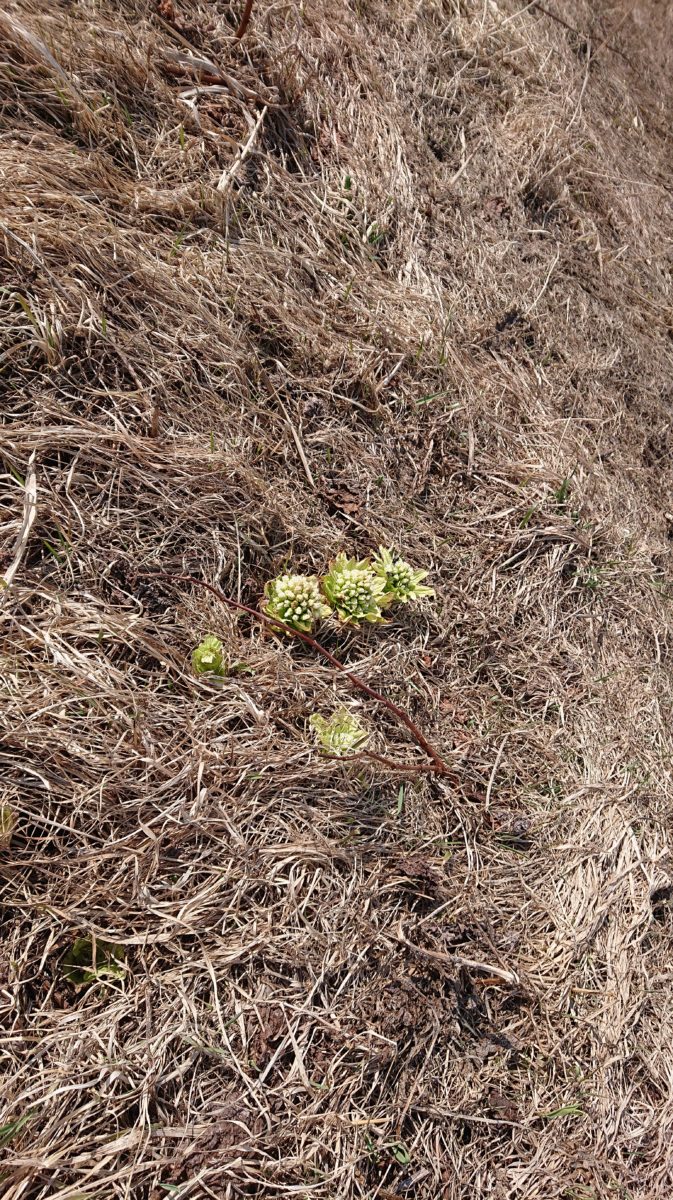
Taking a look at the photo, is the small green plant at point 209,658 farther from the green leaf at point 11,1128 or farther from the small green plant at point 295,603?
the green leaf at point 11,1128

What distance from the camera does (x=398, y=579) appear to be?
7.04 feet

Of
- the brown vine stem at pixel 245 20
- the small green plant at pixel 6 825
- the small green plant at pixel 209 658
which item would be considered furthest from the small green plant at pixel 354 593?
the brown vine stem at pixel 245 20

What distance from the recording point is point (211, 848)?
168 centimetres

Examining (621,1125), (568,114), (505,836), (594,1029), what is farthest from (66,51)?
(621,1125)

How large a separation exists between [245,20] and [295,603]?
1.93 metres

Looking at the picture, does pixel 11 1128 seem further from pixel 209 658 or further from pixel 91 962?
pixel 209 658

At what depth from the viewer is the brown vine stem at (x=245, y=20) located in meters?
2.32

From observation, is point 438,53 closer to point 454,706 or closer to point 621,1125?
point 454,706

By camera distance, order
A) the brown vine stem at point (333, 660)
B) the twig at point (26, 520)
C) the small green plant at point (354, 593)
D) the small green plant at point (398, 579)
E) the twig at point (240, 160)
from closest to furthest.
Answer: the twig at point (26, 520) → the brown vine stem at point (333, 660) → the small green plant at point (354, 593) → the small green plant at point (398, 579) → the twig at point (240, 160)

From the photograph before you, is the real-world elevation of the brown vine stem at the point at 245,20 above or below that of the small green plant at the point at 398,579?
above

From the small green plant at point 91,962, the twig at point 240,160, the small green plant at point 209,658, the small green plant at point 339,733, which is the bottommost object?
the small green plant at point 91,962

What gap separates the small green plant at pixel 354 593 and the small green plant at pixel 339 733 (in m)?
0.28

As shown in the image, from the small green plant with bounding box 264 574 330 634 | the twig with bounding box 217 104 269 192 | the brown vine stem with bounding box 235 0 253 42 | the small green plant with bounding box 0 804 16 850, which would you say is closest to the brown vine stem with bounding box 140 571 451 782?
the small green plant with bounding box 264 574 330 634

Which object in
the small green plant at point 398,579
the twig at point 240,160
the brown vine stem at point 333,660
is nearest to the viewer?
the brown vine stem at point 333,660
